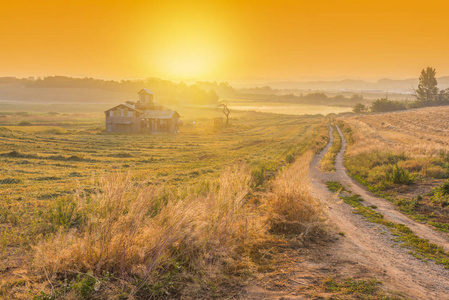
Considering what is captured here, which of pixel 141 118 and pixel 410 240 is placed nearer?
pixel 410 240

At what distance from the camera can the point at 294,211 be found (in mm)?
8789

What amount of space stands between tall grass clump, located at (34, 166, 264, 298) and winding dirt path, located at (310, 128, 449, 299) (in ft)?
8.85

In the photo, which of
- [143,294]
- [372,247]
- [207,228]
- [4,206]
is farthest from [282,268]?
[4,206]

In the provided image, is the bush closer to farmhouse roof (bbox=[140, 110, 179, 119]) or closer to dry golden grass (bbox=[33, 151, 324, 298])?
dry golden grass (bbox=[33, 151, 324, 298])

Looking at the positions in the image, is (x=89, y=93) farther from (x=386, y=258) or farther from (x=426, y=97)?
(x=386, y=258)

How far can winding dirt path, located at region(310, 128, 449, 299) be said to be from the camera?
20.0 feet

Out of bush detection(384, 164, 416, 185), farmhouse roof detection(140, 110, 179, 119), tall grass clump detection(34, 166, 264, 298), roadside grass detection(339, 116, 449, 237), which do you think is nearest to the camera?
tall grass clump detection(34, 166, 264, 298)

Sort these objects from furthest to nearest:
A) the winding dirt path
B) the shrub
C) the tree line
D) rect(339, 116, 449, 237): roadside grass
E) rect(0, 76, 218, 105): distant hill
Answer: rect(0, 76, 218, 105): distant hill
the tree line
the shrub
rect(339, 116, 449, 237): roadside grass
the winding dirt path

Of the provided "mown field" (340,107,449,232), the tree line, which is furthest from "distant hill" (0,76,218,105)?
"mown field" (340,107,449,232)

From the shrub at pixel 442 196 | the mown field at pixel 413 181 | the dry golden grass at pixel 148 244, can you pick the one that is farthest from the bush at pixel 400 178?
the dry golden grass at pixel 148 244

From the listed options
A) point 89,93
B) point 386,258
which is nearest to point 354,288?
point 386,258

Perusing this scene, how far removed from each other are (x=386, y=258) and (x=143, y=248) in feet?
21.3

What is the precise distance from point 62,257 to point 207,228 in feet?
10.0

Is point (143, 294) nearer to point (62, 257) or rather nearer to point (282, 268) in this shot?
point (62, 257)
